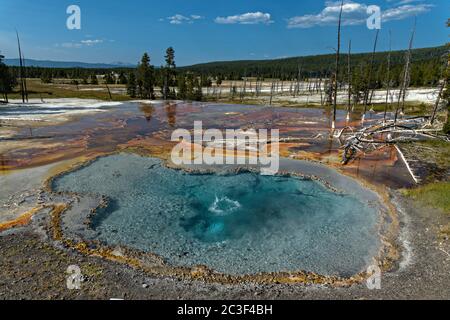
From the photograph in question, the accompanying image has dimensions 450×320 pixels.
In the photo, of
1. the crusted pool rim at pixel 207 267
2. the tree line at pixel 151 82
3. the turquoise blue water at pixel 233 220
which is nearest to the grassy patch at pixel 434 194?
the crusted pool rim at pixel 207 267

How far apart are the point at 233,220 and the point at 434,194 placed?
9958mm

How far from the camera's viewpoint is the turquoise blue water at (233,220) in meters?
12.1

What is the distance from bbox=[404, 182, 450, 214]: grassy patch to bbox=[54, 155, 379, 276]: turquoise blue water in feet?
8.41

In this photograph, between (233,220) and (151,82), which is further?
(151,82)

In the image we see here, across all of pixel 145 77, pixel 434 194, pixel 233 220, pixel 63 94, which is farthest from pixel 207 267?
pixel 63 94

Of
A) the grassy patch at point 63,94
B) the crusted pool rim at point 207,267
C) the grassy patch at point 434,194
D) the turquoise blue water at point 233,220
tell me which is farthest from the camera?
the grassy patch at point 63,94

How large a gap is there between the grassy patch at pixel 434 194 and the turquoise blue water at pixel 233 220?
256 centimetres

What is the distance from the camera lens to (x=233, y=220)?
15523mm

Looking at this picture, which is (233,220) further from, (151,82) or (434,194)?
(151,82)

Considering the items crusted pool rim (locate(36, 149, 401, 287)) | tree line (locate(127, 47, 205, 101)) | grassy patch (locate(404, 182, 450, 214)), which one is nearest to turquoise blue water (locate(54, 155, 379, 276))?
crusted pool rim (locate(36, 149, 401, 287))

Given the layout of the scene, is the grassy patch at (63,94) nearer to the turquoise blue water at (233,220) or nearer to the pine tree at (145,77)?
the pine tree at (145,77)

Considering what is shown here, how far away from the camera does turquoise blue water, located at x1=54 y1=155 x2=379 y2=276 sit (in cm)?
1211

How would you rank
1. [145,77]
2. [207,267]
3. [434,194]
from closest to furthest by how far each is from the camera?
1. [207,267]
2. [434,194]
3. [145,77]
